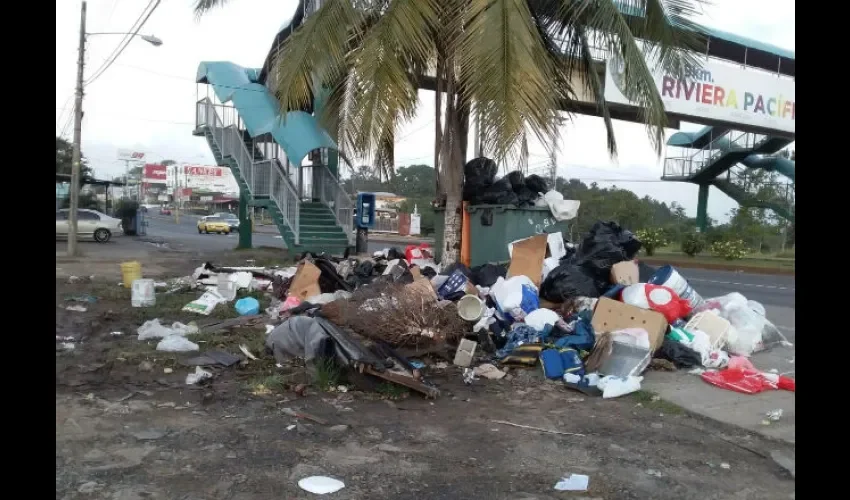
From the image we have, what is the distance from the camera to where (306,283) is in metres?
9.27

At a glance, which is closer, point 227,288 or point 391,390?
point 391,390

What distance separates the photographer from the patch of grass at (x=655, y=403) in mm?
5148

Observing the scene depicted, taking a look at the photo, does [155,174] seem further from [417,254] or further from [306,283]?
[306,283]

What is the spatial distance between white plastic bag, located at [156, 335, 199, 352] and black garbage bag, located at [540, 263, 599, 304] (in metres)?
4.41

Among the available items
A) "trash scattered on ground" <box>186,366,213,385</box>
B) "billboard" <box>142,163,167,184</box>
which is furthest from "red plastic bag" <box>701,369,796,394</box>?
"billboard" <box>142,163,167,184</box>

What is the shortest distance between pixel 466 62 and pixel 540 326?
303cm

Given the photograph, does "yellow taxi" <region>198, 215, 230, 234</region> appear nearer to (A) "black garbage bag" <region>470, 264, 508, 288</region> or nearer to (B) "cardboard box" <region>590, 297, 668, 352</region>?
(A) "black garbage bag" <region>470, 264, 508, 288</region>

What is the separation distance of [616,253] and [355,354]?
169 inches

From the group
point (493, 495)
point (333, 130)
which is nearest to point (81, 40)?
point (333, 130)

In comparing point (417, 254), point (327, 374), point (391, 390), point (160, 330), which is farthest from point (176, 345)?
point (417, 254)

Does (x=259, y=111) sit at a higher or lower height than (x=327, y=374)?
higher

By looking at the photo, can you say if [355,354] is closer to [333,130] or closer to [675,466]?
[675,466]

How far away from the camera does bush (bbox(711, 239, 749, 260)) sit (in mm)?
14711

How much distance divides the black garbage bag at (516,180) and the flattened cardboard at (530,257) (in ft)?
8.15
